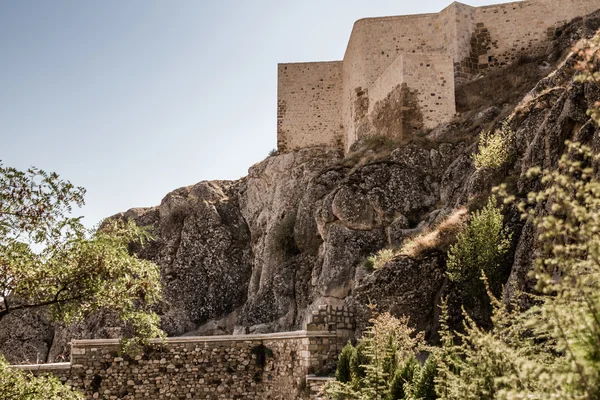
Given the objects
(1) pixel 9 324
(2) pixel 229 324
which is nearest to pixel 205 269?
(2) pixel 229 324

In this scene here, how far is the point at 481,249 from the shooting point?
16750 mm

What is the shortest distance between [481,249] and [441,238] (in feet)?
9.44

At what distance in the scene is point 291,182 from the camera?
35.2 metres

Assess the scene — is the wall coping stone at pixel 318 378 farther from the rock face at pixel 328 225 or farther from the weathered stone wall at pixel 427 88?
the weathered stone wall at pixel 427 88

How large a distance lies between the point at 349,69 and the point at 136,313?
2733cm

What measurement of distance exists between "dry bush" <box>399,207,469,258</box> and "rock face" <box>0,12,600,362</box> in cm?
36

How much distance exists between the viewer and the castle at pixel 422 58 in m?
29.7

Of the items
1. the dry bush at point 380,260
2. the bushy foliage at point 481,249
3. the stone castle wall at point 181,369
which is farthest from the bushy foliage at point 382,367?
the stone castle wall at point 181,369

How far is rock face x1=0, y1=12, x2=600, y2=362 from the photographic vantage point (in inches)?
708

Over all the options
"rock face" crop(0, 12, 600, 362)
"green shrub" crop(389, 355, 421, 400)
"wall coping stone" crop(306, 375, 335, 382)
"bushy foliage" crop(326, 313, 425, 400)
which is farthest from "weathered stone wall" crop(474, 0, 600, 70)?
"green shrub" crop(389, 355, 421, 400)

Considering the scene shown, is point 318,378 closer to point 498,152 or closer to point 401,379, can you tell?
point 401,379

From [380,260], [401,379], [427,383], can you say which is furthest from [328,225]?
[427,383]

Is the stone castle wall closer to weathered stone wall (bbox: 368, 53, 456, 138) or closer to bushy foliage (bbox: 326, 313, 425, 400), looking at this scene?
bushy foliage (bbox: 326, 313, 425, 400)

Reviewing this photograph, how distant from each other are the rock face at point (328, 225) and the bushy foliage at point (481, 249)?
2.27ft
